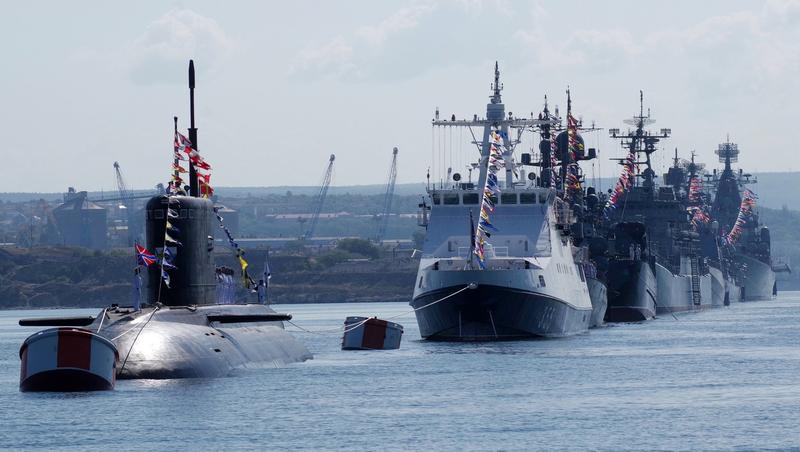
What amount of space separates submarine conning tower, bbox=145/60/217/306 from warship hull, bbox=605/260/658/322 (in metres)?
67.4

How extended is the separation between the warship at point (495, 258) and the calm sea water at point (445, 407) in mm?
5976

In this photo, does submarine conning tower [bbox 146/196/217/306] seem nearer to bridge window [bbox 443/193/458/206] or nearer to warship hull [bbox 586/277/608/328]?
bridge window [bbox 443/193/458/206]

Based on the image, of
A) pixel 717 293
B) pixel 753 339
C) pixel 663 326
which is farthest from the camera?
pixel 717 293

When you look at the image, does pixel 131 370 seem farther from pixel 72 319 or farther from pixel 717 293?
pixel 717 293

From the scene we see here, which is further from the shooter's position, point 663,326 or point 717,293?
point 717,293

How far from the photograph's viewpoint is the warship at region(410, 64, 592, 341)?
7575 centimetres

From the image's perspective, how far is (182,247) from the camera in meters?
56.4

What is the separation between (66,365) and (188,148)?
11759 mm

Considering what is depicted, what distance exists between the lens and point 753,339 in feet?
290

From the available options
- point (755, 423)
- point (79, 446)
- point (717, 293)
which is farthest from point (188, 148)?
point (717, 293)

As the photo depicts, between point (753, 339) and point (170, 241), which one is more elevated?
point (170, 241)

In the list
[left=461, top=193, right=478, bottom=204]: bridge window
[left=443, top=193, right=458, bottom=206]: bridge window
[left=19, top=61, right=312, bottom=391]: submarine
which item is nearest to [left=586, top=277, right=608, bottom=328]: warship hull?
[left=461, top=193, right=478, bottom=204]: bridge window

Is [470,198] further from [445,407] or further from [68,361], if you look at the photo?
[68,361]

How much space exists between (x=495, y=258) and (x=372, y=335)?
7.25 meters
